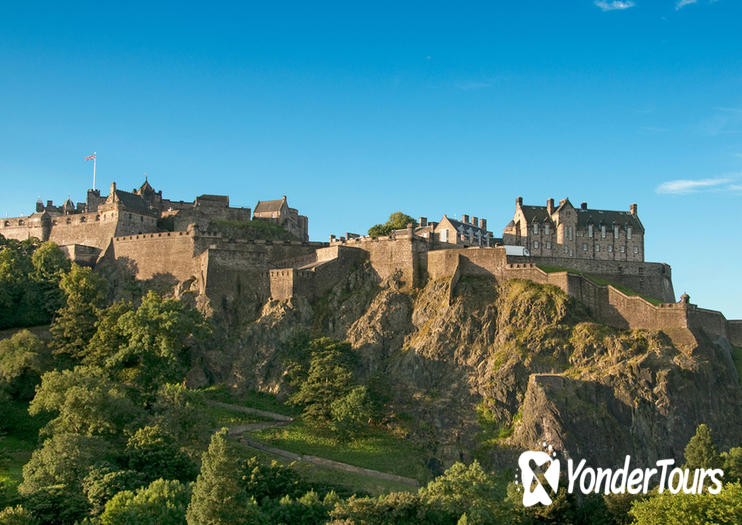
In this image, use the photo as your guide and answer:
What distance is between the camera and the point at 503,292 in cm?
7244

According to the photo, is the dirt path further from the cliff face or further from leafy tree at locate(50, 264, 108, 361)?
leafy tree at locate(50, 264, 108, 361)

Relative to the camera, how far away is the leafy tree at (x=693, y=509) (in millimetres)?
48188

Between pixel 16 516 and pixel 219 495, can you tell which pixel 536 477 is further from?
pixel 16 516

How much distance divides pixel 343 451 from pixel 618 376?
2073cm

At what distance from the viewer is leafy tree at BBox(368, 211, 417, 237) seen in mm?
93875

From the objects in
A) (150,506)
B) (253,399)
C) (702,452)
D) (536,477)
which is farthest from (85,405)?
(702,452)

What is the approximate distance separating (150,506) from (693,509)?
2939 cm

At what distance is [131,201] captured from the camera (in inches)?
3543

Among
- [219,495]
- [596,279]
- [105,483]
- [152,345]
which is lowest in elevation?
[219,495]

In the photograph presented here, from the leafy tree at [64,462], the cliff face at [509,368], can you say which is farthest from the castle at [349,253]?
the leafy tree at [64,462]

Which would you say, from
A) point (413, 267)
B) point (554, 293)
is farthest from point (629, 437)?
point (413, 267)

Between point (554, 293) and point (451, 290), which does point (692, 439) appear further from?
point (451, 290)

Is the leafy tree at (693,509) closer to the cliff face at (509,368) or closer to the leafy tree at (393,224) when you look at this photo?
the cliff face at (509,368)

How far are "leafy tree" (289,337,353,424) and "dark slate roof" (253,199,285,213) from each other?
94.9 ft
